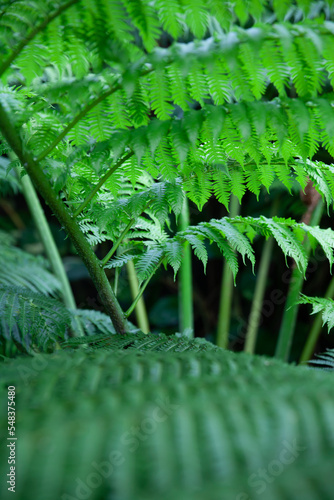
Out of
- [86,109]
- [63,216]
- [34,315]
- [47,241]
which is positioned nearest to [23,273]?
[47,241]

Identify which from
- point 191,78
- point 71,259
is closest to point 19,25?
point 191,78

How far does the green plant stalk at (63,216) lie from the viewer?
0.71 metres

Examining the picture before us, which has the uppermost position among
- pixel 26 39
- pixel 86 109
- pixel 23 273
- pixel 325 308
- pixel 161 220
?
pixel 26 39

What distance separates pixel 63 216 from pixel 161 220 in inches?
8.0

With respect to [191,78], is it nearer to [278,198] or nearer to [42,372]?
[42,372]

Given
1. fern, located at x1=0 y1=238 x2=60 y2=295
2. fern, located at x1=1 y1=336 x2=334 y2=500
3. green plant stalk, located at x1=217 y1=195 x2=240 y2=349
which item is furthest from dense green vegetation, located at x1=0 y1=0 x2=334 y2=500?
green plant stalk, located at x1=217 y1=195 x2=240 y2=349

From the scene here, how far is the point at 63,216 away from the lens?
2.57 ft

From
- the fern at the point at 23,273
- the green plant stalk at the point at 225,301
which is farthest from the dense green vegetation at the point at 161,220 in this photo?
the green plant stalk at the point at 225,301

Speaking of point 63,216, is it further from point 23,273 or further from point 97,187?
point 23,273

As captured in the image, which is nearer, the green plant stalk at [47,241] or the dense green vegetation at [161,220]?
the dense green vegetation at [161,220]

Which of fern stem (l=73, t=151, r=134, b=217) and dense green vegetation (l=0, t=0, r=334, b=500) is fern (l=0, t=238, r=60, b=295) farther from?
fern stem (l=73, t=151, r=134, b=217)

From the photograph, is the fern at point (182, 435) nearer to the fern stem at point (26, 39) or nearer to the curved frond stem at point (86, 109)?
the curved frond stem at point (86, 109)

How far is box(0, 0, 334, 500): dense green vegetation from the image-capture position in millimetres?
375

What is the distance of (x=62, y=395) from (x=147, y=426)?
138mm
